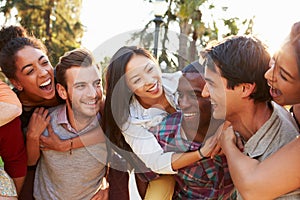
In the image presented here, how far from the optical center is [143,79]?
2.71m

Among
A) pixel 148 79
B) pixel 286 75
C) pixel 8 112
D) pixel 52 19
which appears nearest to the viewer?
pixel 286 75

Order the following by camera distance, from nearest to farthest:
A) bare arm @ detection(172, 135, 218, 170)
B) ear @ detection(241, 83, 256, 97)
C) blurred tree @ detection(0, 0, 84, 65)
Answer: ear @ detection(241, 83, 256, 97) < bare arm @ detection(172, 135, 218, 170) < blurred tree @ detection(0, 0, 84, 65)

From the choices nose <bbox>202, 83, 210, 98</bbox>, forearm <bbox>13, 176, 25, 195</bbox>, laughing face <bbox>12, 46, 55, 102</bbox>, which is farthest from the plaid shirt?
forearm <bbox>13, 176, 25, 195</bbox>

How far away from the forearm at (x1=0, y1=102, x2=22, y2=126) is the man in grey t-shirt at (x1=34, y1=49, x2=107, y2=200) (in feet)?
1.17

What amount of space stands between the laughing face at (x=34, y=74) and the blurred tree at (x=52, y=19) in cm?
1122

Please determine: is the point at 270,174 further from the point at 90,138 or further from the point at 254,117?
the point at 90,138

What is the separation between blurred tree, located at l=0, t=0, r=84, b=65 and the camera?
46.2 feet

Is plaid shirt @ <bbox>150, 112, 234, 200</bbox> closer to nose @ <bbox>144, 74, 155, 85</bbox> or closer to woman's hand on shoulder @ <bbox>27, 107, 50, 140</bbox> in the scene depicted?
nose @ <bbox>144, 74, 155, 85</bbox>

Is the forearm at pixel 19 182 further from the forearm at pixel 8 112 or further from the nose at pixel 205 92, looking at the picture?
the nose at pixel 205 92

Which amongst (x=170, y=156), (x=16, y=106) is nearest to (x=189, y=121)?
(x=170, y=156)

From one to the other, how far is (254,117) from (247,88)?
17cm

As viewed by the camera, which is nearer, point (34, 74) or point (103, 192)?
point (34, 74)

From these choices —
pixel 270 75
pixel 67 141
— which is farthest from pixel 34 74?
pixel 270 75

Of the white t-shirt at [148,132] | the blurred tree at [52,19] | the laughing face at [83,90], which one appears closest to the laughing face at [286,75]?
the white t-shirt at [148,132]
